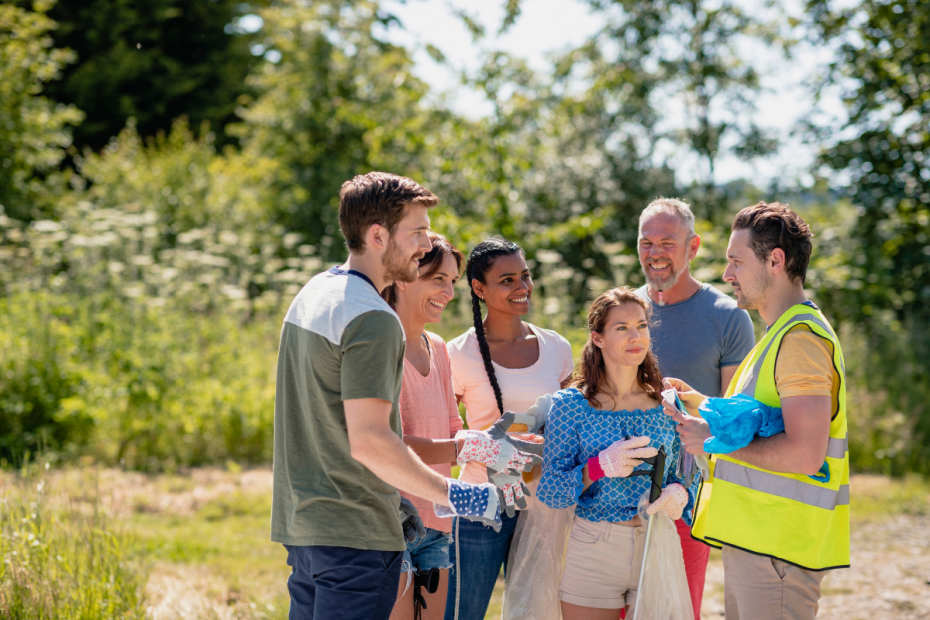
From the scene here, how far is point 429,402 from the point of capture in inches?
108

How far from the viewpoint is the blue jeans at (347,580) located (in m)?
2.01

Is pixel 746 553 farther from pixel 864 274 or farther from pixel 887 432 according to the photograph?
pixel 864 274

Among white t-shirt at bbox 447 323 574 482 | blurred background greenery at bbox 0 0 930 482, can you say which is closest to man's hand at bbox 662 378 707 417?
white t-shirt at bbox 447 323 574 482

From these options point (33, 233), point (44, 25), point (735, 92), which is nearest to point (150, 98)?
point (44, 25)

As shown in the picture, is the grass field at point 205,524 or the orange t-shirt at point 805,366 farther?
the grass field at point 205,524

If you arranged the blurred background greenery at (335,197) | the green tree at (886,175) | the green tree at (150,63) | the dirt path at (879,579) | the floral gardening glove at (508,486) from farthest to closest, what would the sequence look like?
the green tree at (150,63) < the green tree at (886,175) < the blurred background greenery at (335,197) < the dirt path at (879,579) < the floral gardening glove at (508,486)

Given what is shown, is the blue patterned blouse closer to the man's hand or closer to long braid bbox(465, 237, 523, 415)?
the man's hand

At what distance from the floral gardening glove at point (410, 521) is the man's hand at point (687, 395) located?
3.16 feet

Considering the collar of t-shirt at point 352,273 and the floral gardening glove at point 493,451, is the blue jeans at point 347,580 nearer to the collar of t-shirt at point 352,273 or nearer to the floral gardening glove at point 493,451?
the floral gardening glove at point 493,451

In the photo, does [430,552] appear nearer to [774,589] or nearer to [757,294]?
[774,589]

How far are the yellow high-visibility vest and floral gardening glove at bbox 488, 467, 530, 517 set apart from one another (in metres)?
0.68

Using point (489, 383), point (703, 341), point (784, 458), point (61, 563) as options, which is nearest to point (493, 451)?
point (489, 383)

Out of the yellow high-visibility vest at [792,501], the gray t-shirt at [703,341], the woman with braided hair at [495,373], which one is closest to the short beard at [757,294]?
the yellow high-visibility vest at [792,501]

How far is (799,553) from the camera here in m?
2.22
